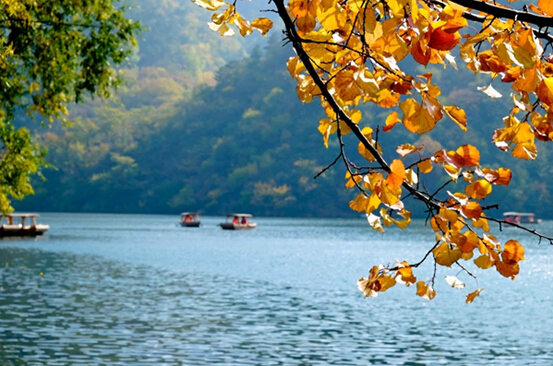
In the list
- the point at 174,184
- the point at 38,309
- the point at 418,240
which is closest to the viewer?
the point at 38,309

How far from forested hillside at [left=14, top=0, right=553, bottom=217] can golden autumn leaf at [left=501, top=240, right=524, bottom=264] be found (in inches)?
3639

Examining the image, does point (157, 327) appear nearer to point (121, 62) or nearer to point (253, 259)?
point (121, 62)

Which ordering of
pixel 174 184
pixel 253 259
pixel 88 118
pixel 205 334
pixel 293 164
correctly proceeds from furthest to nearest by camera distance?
pixel 88 118
pixel 174 184
pixel 293 164
pixel 253 259
pixel 205 334

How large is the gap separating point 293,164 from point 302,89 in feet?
349

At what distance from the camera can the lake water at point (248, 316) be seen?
1608 cm

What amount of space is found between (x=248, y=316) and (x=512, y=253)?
1889cm

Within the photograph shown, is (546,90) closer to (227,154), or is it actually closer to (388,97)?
(388,97)

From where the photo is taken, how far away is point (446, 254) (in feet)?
9.00

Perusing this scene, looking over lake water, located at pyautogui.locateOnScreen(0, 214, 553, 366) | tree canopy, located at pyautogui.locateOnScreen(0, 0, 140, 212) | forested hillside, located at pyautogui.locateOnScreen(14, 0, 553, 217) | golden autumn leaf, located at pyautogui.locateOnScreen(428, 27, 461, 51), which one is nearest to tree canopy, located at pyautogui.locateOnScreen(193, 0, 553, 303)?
golden autumn leaf, located at pyautogui.locateOnScreen(428, 27, 461, 51)

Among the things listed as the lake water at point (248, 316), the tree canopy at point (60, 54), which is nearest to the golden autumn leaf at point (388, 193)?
the tree canopy at point (60, 54)

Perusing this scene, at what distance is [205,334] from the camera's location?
1827 cm

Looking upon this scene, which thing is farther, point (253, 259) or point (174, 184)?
point (174, 184)

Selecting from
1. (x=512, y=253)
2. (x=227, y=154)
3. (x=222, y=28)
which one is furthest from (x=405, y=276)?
(x=227, y=154)

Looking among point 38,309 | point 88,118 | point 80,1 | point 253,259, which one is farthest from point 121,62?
point 88,118
